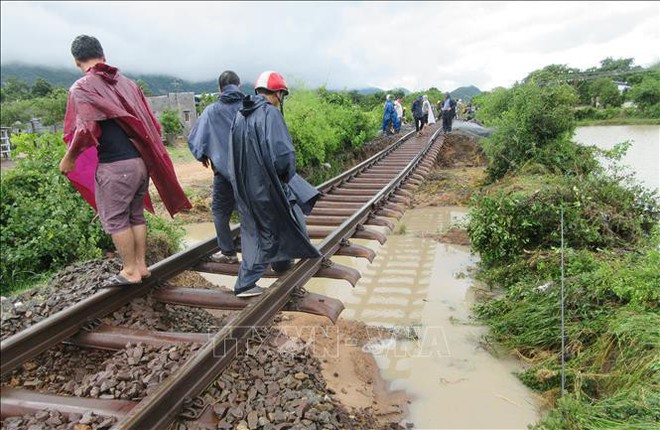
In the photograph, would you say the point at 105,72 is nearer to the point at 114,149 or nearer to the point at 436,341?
the point at 114,149

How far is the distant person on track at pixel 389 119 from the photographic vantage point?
706 inches

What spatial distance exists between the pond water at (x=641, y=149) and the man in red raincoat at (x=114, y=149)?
7.81 metres

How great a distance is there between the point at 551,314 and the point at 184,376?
3906mm

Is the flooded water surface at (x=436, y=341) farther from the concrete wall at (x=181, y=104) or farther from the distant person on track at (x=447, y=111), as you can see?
the concrete wall at (x=181, y=104)

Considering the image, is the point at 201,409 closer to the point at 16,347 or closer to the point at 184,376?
the point at 184,376

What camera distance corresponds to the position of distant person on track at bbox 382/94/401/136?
58.8ft

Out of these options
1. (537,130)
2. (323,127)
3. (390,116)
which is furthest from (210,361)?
(390,116)

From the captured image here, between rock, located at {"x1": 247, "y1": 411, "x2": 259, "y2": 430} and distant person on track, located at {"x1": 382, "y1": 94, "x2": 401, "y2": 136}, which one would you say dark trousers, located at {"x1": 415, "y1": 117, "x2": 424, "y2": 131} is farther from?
rock, located at {"x1": 247, "y1": 411, "x2": 259, "y2": 430}

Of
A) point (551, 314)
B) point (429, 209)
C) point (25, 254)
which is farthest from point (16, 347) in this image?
point (429, 209)

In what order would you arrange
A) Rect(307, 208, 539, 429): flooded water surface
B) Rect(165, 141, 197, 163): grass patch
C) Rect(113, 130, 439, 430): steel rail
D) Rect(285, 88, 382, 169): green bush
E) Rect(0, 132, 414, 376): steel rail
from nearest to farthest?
Rect(113, 130, 439, 430): steel rail, Rect(0, 132, 414, 376): steel rail, Rect(307, 208, 539, 429): flooded water surface, Rect(285, 88, 382, 169): green bush, Rect(165, 141, 197, 163): grass patch

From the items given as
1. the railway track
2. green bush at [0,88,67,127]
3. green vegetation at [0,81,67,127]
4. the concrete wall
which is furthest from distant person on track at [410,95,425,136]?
green bush at [0,88,67,127]

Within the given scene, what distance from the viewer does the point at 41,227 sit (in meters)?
5.18

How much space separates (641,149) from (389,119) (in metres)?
10.2

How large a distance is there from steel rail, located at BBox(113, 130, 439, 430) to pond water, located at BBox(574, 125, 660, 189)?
6.91m
